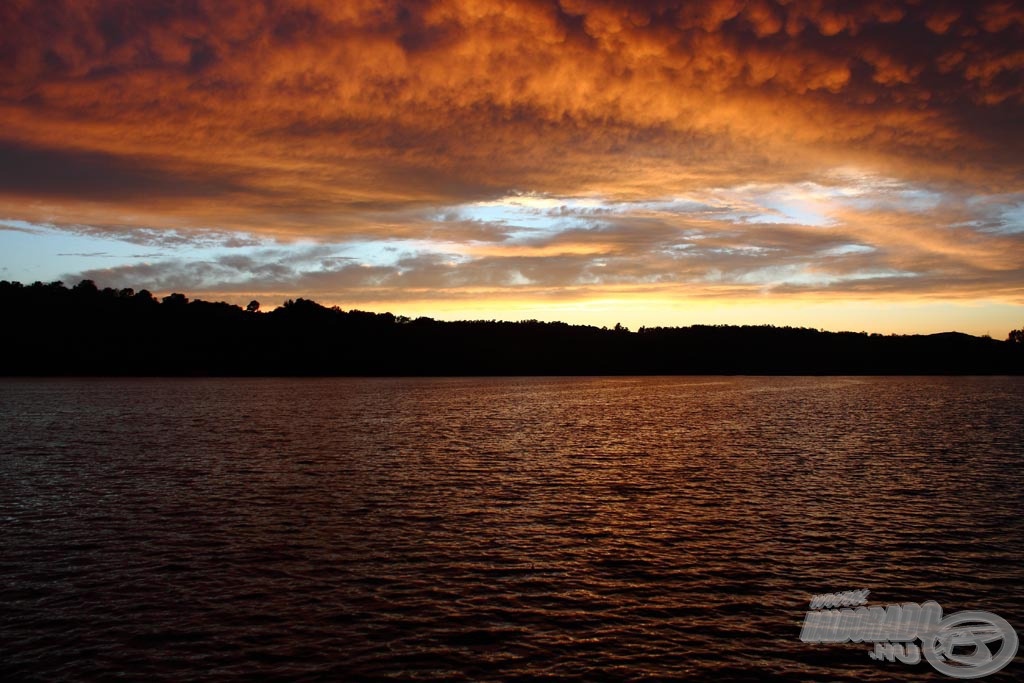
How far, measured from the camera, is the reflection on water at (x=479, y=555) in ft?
65.9

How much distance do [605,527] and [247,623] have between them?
724 inches

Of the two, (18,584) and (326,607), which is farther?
(18,584)

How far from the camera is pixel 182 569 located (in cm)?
2747

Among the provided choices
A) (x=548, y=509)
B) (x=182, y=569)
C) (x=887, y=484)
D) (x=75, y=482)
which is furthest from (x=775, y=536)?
(x=75, y=482)

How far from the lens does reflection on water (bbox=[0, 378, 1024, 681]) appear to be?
65.9 ft

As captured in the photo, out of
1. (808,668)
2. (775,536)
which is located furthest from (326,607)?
(775,536)

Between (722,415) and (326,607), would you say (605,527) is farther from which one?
(722,415)

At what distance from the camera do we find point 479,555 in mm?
29953

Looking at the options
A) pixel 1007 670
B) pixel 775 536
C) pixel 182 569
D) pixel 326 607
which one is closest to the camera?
pixel 1007 670

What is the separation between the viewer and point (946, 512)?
38594 mm

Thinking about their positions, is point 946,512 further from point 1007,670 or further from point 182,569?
point 182,569

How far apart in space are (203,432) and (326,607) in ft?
203

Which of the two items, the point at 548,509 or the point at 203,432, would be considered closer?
the point at 548,509

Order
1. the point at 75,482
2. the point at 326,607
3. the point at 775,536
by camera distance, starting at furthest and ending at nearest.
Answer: the point at 75,482
the point at 775,536
the point at 326,607
